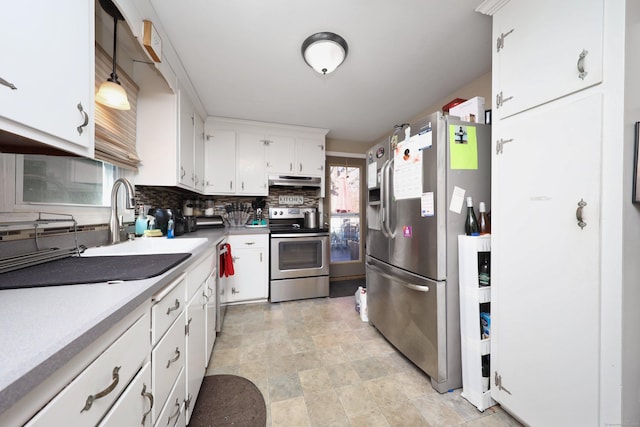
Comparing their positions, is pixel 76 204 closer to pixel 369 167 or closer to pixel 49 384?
pixel 49 384

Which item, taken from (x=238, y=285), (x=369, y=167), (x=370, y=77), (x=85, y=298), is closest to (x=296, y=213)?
(x=238, y=285)

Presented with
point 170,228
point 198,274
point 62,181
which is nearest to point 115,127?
point 62,181

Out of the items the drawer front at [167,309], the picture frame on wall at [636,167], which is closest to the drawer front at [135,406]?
the drawer front at [167,309]

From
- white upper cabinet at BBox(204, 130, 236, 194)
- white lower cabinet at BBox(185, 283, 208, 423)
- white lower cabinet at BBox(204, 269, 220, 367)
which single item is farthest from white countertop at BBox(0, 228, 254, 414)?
white upper cabinet at BBox(204, 130, 236, 194)

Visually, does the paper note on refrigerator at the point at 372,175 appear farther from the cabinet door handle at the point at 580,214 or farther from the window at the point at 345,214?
the window at the point at 345,214

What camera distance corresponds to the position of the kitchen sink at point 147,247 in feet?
4.14

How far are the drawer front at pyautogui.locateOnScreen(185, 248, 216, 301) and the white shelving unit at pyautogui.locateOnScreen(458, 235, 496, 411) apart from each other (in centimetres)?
156

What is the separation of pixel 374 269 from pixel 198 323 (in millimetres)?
1404

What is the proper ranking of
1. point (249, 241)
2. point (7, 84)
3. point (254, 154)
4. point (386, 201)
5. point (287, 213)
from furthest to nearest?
point (287, 213) < point (254, 154) < point (249, 241) < point (386, 201) < point (7, 84)

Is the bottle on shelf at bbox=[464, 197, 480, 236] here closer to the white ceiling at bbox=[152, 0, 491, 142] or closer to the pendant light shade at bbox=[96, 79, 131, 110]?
the white ceiling at bbox=[152, 0, 491, 142]

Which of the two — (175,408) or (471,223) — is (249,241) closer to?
(175,408)

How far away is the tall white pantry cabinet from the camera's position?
0.83m

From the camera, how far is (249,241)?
2.69 meters

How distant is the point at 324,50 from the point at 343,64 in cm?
32
